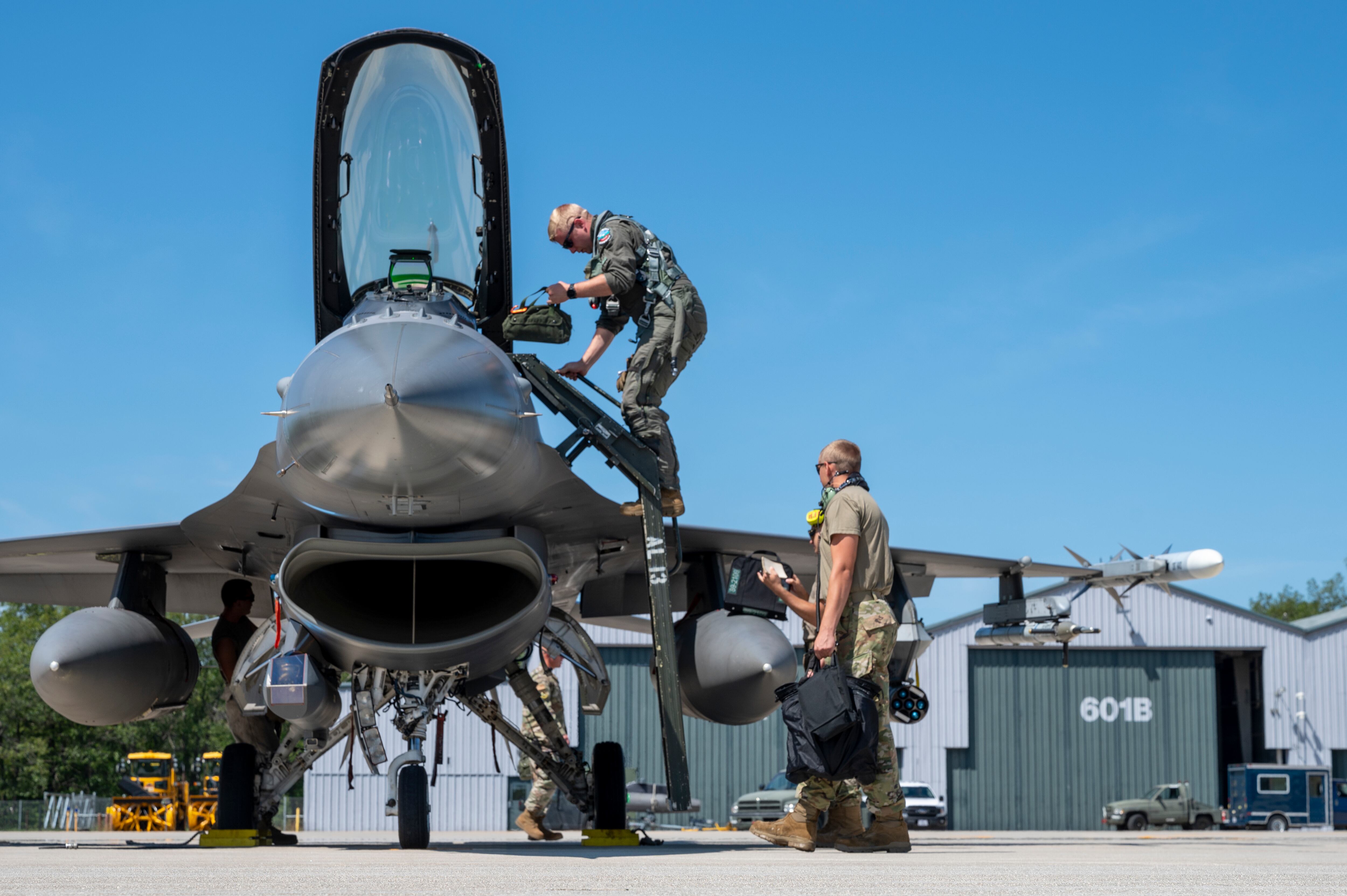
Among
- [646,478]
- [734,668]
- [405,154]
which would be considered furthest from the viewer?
[734,668]

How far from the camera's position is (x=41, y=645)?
25.5 feet

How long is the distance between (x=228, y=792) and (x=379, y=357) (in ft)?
13.3

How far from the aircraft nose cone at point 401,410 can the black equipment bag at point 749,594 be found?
105 inches

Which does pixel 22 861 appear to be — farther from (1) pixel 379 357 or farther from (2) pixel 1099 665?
(2) pixel 1099 665

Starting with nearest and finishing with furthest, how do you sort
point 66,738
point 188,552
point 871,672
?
point 871,672
point 188,552
point 66,738

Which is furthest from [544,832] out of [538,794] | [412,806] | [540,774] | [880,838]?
[880,838]

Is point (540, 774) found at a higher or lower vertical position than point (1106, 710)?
higher

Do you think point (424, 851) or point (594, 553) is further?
point (594, 553)

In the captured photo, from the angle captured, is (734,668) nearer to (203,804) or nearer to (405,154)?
(405,154)

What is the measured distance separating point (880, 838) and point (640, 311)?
3314mm

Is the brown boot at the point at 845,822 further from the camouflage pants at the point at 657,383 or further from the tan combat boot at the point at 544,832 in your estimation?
the tan combat boot at the point at 544,832

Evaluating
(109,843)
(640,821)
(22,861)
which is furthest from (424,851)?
(640,821)

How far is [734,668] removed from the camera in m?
7.80

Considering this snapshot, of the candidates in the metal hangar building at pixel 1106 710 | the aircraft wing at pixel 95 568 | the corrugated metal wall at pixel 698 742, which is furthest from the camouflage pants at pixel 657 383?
the metal hangar building at pixel 1106 710
